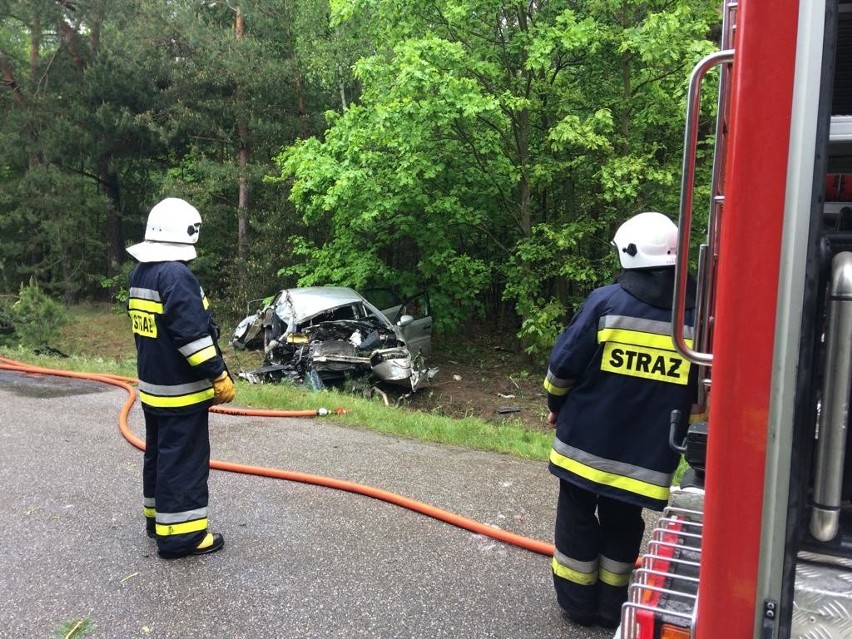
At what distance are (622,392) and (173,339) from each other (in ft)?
7.20

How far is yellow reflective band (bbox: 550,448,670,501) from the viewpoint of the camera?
2.57 metres

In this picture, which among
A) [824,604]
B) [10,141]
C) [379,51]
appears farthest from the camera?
[10,141]

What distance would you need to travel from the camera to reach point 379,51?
12125mm

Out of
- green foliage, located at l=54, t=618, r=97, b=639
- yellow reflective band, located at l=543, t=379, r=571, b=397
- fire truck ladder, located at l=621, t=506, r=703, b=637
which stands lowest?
green foliage, located at l=54, t=618, r=97, b=639

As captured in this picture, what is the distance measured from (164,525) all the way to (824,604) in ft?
9.97

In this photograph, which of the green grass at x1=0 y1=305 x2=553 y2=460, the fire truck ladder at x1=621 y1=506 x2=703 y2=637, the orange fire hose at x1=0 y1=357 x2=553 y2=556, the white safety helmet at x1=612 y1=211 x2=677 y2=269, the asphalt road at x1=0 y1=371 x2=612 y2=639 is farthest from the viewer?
the green grass at x1=0 y1=305 x2=553 y2=460

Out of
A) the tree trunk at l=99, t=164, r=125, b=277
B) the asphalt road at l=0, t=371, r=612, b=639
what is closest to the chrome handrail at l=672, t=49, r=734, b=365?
the asphalt road at l=0, t=371, r=612, b=639

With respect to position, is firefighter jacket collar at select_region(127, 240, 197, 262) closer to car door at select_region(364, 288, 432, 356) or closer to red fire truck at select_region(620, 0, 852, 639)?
red fire truck at select_region(620, 0, 852, 639)

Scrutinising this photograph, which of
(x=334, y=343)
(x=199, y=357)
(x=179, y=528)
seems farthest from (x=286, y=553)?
(x=334, y=343)

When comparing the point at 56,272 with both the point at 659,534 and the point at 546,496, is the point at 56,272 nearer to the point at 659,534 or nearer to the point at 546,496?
the point at 546,496

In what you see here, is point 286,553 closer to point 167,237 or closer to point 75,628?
point 75,628

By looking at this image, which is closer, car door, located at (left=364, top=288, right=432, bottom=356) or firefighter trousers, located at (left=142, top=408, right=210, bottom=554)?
firefighter trousers, located at (left=142, top=408, right=210, bottom=554)

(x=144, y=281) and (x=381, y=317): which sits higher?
(x=144, y=281)

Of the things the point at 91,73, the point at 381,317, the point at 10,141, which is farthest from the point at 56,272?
the point at 381,317
